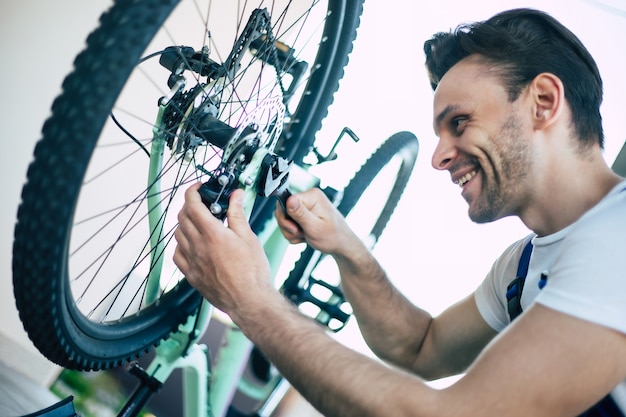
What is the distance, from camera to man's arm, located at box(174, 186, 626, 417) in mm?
494

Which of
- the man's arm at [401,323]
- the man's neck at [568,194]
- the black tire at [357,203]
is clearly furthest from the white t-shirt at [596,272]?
the black tire at [357,203]

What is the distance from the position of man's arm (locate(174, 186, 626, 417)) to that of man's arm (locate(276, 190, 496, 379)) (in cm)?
28

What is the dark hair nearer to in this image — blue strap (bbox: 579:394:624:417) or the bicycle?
the bicycle

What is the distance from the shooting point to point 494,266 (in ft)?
3.06

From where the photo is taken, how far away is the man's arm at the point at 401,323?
89cm

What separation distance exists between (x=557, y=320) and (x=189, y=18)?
1.26m

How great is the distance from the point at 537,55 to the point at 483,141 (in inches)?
7.7

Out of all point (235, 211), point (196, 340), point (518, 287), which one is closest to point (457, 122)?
point (518, 287)

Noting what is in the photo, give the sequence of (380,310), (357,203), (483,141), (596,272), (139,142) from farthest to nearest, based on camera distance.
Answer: (357,203)
(380,310)
(483,141)
(139,142)
(596,272)

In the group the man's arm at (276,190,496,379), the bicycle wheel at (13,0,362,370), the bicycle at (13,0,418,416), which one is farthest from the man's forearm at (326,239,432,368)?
the bicycle wheel at (13,0,362,370)

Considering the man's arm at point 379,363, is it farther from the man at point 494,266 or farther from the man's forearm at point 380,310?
the man's forearm at point 380,310

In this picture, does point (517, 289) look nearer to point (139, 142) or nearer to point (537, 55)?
point (537, 55)

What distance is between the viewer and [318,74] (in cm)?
95

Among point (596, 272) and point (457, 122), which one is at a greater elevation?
point (457, 122)
